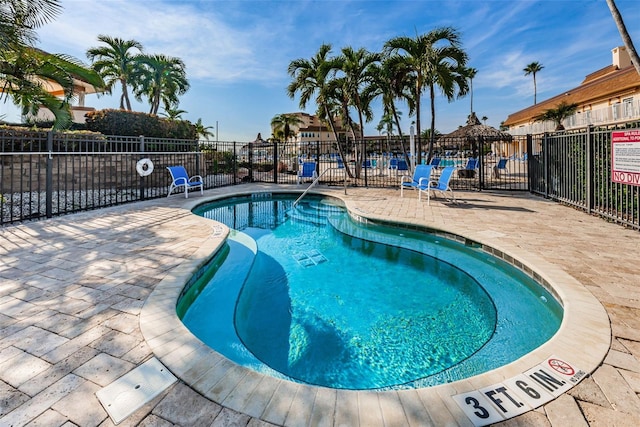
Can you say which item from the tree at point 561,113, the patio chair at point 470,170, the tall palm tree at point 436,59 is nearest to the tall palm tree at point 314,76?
the tall palm tree at point 436,59

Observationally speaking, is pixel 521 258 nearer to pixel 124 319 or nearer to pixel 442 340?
pixel 442 340

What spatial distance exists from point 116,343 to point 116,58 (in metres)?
20.2

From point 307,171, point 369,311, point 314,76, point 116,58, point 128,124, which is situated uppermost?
point 116,58

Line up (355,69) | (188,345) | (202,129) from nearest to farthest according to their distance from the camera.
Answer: (188,345) → (355,69) → (202,129)

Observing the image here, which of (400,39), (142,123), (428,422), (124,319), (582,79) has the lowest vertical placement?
(428,422)

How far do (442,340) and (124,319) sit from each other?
8.58ft

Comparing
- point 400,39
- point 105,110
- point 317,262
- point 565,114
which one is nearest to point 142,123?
point 105,110

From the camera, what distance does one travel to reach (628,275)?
10.0 feet

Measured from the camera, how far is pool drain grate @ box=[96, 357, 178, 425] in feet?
5.04

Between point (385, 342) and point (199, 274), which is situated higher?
point (199, 274)

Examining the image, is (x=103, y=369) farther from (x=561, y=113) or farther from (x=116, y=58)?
(x=561, y=113)

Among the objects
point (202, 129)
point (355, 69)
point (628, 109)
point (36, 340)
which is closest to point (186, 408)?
point (36, 340)

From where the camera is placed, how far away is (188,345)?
2057 millimetres

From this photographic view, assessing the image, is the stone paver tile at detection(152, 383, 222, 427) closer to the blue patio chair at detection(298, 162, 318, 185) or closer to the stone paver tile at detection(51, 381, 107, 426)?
the stone paver tile at detection(51, 381, 107, 426)
